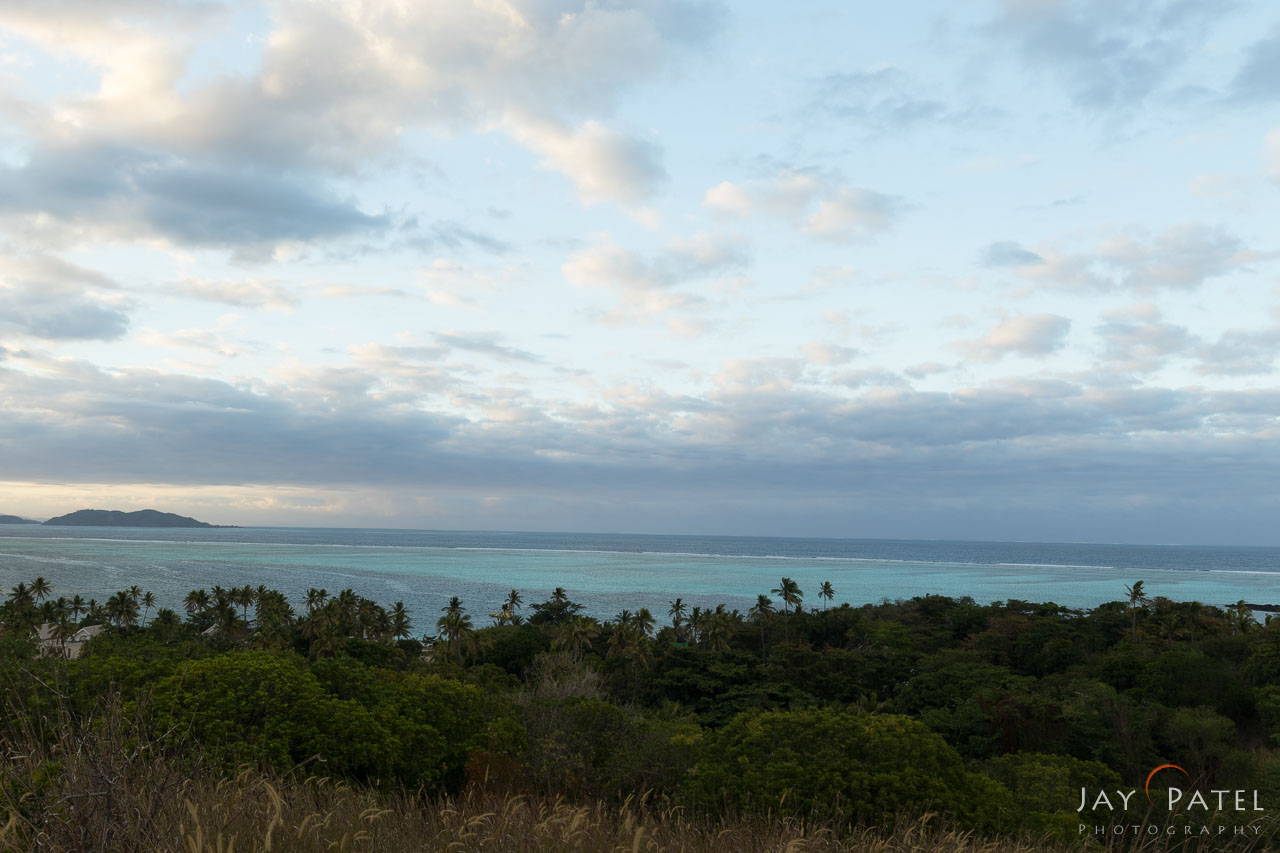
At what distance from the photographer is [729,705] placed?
167 feet

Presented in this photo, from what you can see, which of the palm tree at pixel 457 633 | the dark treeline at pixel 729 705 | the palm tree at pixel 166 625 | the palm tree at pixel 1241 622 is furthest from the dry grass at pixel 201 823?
the palm tree at pixel 1241 622

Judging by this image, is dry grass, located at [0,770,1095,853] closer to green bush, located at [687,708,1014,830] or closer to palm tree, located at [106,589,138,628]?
green bush, located at [687,708,1014,830]

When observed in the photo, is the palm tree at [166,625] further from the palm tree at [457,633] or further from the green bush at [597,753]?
the green bush at [597,753]

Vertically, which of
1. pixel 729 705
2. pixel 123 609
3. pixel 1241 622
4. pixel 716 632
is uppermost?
pixel 1241 622

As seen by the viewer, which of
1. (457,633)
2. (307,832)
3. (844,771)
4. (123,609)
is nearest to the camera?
(307,832)

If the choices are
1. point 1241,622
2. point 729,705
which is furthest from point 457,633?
point 1241,622

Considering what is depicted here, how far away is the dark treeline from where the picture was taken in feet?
63.5

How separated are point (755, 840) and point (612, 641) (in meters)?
62.5

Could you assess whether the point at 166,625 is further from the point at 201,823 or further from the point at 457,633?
the point at 201,823

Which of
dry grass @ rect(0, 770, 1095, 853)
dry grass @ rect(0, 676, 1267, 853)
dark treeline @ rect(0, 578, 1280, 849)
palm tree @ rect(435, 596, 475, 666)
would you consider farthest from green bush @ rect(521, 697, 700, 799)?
palm tree @ rect(435, 596, 475, 666)

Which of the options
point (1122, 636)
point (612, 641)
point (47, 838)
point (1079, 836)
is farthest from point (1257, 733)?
point (47, 838)

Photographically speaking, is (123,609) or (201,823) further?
(123,609)

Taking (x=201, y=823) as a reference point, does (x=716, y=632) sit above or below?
below

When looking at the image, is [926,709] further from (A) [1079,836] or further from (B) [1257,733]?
(A) [1079,836]
